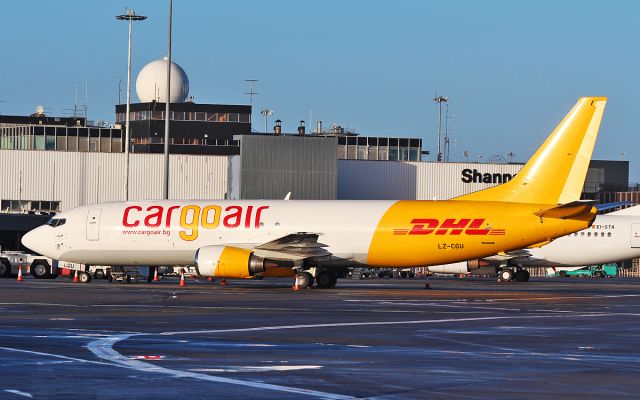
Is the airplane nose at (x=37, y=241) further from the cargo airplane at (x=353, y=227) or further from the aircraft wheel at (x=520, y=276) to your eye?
the aircraft wheel at (x=520, y=276)

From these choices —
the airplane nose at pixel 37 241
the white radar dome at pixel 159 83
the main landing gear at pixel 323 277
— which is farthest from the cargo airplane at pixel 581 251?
the white radar dome at pixel 159 83

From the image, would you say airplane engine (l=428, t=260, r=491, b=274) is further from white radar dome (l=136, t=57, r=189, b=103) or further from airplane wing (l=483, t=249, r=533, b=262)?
white radar dome (l=136, t=57, r=189, b=103)

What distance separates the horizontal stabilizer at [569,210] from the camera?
156ft

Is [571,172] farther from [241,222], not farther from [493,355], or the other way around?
[493,355]

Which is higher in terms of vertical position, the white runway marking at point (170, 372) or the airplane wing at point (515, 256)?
the airplane wing at point (515, 256)

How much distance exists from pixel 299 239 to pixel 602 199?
262 feet

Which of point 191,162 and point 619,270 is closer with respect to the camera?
point 191,162

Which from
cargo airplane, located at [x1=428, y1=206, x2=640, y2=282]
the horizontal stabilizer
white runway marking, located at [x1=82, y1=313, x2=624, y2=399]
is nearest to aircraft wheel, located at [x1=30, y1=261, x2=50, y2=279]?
cargo airplane, located at [x1=428, y1=206, x2=640, y2=282]

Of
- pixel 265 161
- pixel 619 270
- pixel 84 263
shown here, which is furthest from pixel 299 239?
pixel 619 270

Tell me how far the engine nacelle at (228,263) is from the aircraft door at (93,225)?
6.94m

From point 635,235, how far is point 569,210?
79.2 ft

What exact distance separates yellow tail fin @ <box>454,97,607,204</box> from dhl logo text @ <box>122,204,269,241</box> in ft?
38.6

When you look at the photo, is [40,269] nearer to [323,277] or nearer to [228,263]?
[323,277]

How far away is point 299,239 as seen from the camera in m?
50.4
